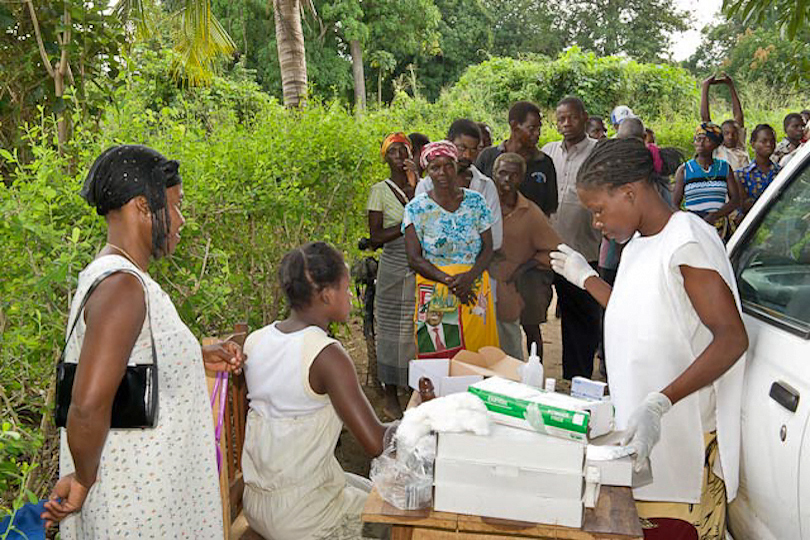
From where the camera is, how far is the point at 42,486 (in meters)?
2.93

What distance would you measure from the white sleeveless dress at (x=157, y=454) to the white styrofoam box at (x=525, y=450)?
775 mm

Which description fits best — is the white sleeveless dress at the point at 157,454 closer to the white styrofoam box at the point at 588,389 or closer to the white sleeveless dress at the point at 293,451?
the white sleeveless dress at the point at 293,451

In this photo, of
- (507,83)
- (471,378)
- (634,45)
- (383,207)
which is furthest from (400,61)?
(471,378)

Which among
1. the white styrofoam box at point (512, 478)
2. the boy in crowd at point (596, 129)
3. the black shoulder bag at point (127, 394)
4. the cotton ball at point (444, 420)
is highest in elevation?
the boy in crowd at point (596, 129)

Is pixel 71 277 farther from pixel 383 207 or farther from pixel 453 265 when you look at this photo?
pixel 383 207

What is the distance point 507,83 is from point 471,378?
53.2 feet

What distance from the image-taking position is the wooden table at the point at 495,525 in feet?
5.98

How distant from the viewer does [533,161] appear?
5449 millimetres

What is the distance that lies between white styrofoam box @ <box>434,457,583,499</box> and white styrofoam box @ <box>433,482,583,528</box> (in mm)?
11

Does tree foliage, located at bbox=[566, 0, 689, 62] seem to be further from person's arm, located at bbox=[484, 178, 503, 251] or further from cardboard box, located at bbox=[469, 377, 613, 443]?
cardboard box, located at bbox=[469, 377, 613, 443]

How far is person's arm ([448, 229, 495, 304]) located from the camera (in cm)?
417

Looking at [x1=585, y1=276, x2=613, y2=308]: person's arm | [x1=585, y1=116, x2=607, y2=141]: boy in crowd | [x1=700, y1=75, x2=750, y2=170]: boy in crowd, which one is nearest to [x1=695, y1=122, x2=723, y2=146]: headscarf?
[x1=585, y1=116, x2=607, y2=141]: boy in crowd

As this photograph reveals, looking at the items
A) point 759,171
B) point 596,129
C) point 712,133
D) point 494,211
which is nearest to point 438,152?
point 494,211

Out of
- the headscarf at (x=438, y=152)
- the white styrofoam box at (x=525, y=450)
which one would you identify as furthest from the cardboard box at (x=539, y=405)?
the headscarf at (x=438, y=152)
